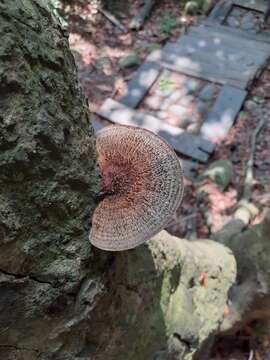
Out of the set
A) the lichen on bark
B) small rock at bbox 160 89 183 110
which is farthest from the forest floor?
the lichen on bark

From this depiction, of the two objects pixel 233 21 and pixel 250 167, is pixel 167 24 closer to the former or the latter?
pixel 233 21

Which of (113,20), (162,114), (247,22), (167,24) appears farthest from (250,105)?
(113,20)

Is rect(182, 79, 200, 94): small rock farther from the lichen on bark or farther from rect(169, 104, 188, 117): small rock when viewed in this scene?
the lichen on bark

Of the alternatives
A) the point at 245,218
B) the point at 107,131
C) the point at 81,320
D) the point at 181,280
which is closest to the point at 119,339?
the point at 81,320

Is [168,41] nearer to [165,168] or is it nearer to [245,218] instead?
Answer: [245,218]

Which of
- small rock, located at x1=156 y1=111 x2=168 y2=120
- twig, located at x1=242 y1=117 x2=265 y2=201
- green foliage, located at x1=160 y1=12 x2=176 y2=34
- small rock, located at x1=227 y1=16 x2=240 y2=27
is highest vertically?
small rock, located at x1=227 y1=16 x2=240 y2=27

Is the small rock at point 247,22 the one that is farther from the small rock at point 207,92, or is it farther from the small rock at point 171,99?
the small rock at point 171,99
